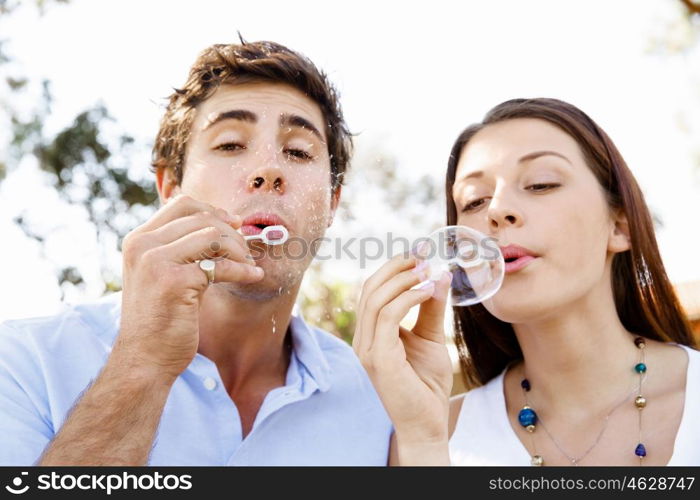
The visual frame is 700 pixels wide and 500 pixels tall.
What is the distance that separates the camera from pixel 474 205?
223cm

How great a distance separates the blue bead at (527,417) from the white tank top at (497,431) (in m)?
0.05

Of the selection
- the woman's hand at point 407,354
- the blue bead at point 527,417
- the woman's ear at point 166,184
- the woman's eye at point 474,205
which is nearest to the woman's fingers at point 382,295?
the woman's hand at point 407,354

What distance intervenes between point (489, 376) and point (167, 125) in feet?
5.07

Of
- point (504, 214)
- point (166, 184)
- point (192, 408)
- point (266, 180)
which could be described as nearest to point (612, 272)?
point (504, 214)

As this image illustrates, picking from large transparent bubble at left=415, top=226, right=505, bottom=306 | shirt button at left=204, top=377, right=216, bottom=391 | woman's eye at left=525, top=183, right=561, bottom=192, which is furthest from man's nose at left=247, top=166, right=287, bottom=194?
woman's eye at left=525, top=183, right=561, bottom=192

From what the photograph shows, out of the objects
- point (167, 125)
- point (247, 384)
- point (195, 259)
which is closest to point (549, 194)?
point (195, 259)

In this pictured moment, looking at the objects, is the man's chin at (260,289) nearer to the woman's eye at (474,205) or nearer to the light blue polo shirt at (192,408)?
the light blue polo shirt at (192,408)

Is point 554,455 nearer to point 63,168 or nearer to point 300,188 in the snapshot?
point 300,188

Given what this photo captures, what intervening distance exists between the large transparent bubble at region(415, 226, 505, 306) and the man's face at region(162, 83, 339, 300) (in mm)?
486

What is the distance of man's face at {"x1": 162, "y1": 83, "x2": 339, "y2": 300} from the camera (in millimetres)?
2244

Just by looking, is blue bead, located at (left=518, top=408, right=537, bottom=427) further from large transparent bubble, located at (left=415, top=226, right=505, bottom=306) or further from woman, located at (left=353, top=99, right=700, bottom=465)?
large transparent bubble, located at (left=415, top=226, right=505, bottom=306)

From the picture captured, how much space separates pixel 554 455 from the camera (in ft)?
7.45

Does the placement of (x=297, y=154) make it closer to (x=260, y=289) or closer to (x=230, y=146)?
(x=230, y=146)

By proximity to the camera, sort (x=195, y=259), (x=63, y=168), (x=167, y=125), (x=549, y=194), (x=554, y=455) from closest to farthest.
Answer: (x=195, y=259)
(x=549, y=194)
(x=554, y=455)
(x=167, y=125)
(x=63, y=168)
